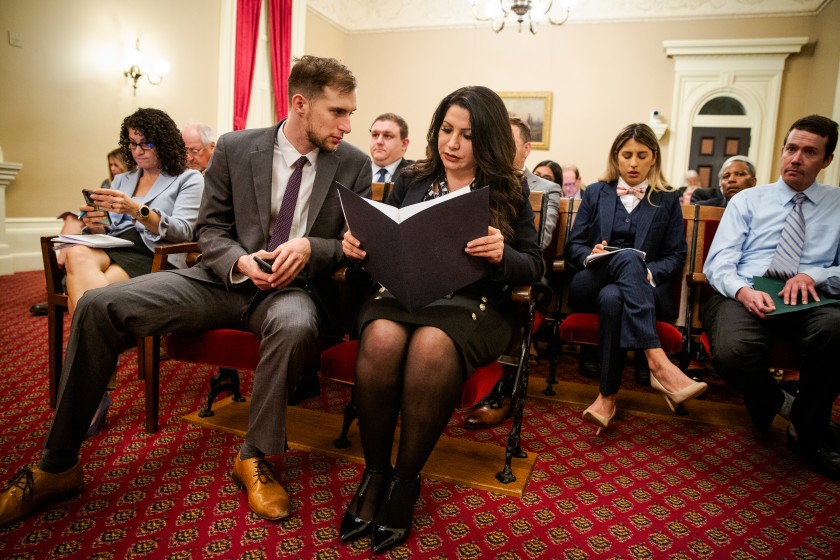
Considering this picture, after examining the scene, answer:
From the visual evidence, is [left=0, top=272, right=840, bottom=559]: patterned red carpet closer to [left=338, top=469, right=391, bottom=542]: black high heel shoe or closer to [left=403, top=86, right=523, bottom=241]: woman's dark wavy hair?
[left=338, top=469, right=391, bottom=542]: black high heel shoe

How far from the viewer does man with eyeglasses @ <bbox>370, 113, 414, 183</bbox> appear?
370 centimetres

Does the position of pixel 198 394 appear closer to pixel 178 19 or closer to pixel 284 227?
pixel 284 227

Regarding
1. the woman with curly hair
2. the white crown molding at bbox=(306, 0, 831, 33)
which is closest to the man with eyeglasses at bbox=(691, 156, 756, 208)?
the woman with curly hair

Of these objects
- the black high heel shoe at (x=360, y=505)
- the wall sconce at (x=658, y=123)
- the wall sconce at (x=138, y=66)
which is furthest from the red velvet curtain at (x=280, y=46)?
the black high heel shoe at (x=360, y=505)

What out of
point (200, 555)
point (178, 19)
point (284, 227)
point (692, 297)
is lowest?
point (200, 555)

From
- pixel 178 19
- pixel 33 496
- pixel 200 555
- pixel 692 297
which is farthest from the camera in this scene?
pixel 178 19

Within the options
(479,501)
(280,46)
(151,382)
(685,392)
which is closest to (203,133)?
(151,382)

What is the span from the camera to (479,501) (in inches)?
67.0

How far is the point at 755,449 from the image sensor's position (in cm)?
219

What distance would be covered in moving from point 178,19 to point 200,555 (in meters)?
6.58

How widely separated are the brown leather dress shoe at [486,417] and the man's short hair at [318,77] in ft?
4.59

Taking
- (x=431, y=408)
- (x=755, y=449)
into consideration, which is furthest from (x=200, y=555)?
(x=755, y=449)

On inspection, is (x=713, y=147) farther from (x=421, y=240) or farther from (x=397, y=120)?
(x=421, y=240)

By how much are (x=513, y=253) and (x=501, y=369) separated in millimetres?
413
